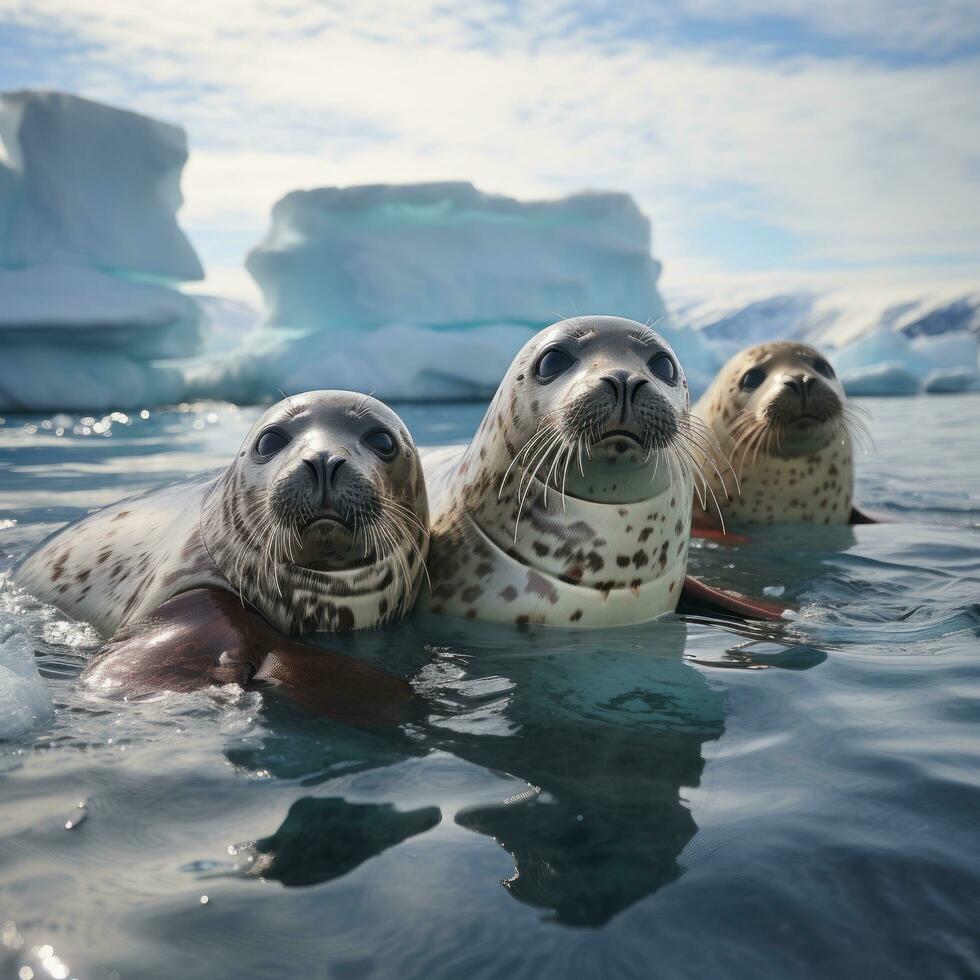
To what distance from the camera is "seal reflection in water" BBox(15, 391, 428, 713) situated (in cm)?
248

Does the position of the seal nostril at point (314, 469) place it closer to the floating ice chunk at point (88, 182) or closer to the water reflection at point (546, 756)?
the water reflection at point (546, 756)

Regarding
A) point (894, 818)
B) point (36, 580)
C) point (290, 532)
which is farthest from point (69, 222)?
point (894, 818)

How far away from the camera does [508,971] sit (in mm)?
1347

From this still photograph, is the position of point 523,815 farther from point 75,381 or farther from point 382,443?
point 75,381

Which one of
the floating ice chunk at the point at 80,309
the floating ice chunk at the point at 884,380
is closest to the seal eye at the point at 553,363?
the floating ice chunk at the point at 80,309

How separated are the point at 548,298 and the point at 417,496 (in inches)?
715

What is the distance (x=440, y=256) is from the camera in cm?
2047

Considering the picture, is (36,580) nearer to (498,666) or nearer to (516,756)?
(498,666)

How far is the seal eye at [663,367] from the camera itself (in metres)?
3.16

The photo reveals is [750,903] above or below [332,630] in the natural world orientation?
above

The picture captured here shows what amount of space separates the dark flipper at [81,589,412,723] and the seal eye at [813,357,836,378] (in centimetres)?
331

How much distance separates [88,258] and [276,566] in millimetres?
16652

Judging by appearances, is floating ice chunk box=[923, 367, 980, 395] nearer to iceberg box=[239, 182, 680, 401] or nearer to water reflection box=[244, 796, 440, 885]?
iceberg box=[239, 182, 680, 401]

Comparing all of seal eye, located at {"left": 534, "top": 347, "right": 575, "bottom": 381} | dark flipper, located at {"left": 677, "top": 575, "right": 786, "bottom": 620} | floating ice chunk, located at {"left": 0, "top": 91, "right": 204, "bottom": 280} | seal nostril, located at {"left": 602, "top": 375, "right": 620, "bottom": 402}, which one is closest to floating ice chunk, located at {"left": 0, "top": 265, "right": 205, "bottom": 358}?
floating ice chunk, located at {"left": 0, "top": 91, "right": 204, "bottom": 280}
